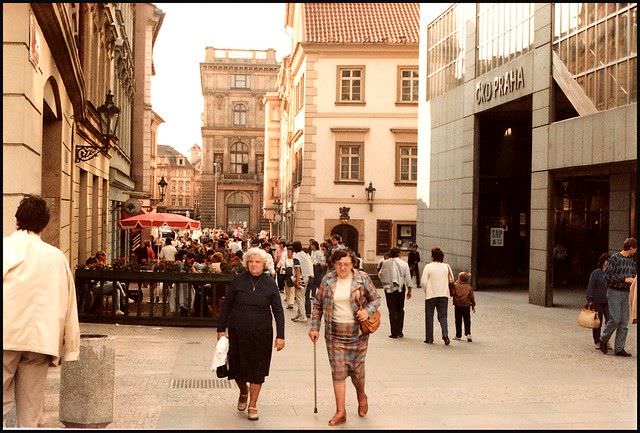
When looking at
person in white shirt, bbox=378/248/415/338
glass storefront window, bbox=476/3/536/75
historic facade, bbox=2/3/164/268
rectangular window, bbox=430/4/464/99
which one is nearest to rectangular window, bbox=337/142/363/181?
rectangular window, bbox=430/4/464/99

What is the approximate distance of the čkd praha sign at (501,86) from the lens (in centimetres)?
2478

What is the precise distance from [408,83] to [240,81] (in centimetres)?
6002

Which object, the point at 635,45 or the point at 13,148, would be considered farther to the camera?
Result: the point at 635,45

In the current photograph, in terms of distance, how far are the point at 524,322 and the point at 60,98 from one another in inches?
410

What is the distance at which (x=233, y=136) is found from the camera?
325ft

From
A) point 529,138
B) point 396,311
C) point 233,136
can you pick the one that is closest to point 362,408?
point 396,311

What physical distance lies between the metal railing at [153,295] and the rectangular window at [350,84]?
27196 millimetres

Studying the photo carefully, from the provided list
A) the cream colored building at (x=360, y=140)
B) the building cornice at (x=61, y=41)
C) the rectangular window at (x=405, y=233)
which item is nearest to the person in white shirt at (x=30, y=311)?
the building cornice at (x=61, y=41)

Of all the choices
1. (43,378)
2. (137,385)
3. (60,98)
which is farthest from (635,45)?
(43,378)

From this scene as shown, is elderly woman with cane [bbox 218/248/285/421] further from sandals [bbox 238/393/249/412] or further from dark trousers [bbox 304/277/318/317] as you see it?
dark trousers [bbox 304/277/318/317]

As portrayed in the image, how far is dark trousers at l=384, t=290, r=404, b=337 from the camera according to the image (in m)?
15.9

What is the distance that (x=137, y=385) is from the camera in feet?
33.0

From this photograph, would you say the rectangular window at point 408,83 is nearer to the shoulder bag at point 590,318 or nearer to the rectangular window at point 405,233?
the rectangular window at point 405,233

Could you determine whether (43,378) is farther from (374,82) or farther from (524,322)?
(374,82)
